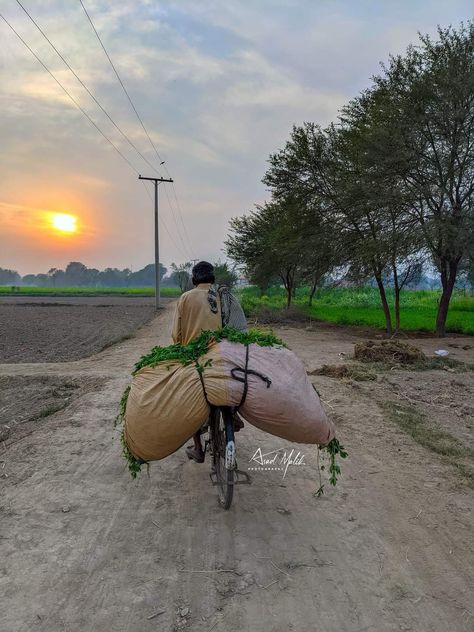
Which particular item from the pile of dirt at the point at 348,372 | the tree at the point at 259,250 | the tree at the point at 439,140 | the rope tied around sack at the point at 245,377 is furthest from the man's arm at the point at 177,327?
the tree at the point at 259,250

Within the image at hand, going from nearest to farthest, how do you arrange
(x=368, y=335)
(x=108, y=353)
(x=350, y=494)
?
(x=350, y=494) < (x=108, y=353) < (x=368, y=335)

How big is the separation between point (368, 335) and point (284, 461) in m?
14.7

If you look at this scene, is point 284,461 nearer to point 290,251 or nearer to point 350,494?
point 350,494

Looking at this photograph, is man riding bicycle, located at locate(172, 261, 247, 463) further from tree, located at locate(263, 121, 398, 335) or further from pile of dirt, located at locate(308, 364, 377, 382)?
tree, located at locate(263, 121, 398, 335)

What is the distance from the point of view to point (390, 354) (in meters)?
10.7

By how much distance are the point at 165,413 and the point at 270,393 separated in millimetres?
731

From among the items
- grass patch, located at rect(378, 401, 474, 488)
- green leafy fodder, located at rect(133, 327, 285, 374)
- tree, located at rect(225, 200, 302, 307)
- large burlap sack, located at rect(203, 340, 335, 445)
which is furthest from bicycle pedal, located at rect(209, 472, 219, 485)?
tree, located at rect(225, 200, 302, 307)

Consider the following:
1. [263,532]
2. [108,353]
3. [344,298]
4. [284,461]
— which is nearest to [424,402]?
[284,461]

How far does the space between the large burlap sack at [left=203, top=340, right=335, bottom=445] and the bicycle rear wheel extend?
0.18 meters

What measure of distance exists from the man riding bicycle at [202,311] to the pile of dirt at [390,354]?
23.5 feet

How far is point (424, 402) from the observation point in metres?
7.18

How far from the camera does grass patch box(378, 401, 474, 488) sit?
4.59 metres
